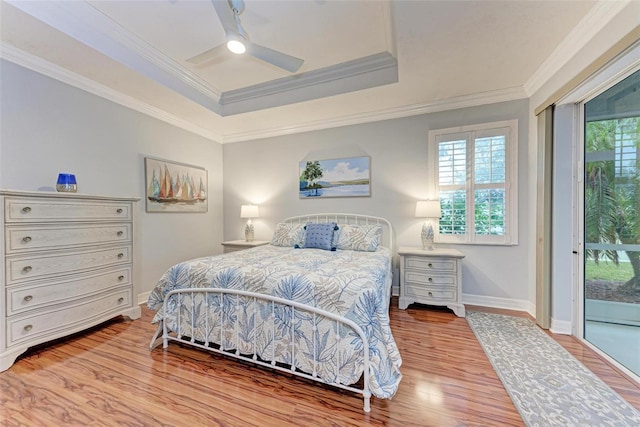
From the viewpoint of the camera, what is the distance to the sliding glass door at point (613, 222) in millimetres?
1969

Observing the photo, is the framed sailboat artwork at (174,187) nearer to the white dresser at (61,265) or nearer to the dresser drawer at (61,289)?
the white dresser at (61,265)

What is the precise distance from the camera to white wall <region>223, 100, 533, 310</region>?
3.15 metres

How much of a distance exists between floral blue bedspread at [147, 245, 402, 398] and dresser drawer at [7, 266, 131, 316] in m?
0.77

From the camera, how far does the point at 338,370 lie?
5.46 ft

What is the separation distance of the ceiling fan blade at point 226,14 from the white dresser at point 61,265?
81.7 inches

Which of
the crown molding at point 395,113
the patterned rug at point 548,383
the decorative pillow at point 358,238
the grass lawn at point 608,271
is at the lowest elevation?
the patterned rug at point 548,383

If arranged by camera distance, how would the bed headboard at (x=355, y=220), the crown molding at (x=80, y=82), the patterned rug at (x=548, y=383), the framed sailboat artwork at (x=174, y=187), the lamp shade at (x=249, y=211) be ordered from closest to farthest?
1. the patterned rug at (x=548, y=383)
2. the crown molding at (x=80, y=82)
3. the framed sailboat artwork at (x=174, y=187)
4. the bed headboard at (x=355, y=220)
5. the lamp shade at (x=249, y=211)

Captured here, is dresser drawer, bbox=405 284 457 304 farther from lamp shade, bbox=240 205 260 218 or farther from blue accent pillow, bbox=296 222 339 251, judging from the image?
lamp shade, bbox=240 205 260 218

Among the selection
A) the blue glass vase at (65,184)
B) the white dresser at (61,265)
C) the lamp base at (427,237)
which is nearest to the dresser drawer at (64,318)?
the white dresser at (61,265)

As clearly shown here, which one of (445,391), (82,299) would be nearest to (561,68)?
(445,391)

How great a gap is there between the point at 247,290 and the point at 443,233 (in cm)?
265

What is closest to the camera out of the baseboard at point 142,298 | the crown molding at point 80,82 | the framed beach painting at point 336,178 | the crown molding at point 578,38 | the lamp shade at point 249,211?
the crown molding at point 578,38

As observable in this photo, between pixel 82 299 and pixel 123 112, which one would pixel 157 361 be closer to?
pixel 82 299

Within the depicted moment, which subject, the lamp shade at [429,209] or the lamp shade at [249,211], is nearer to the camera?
the lamp shade at [429,209]
